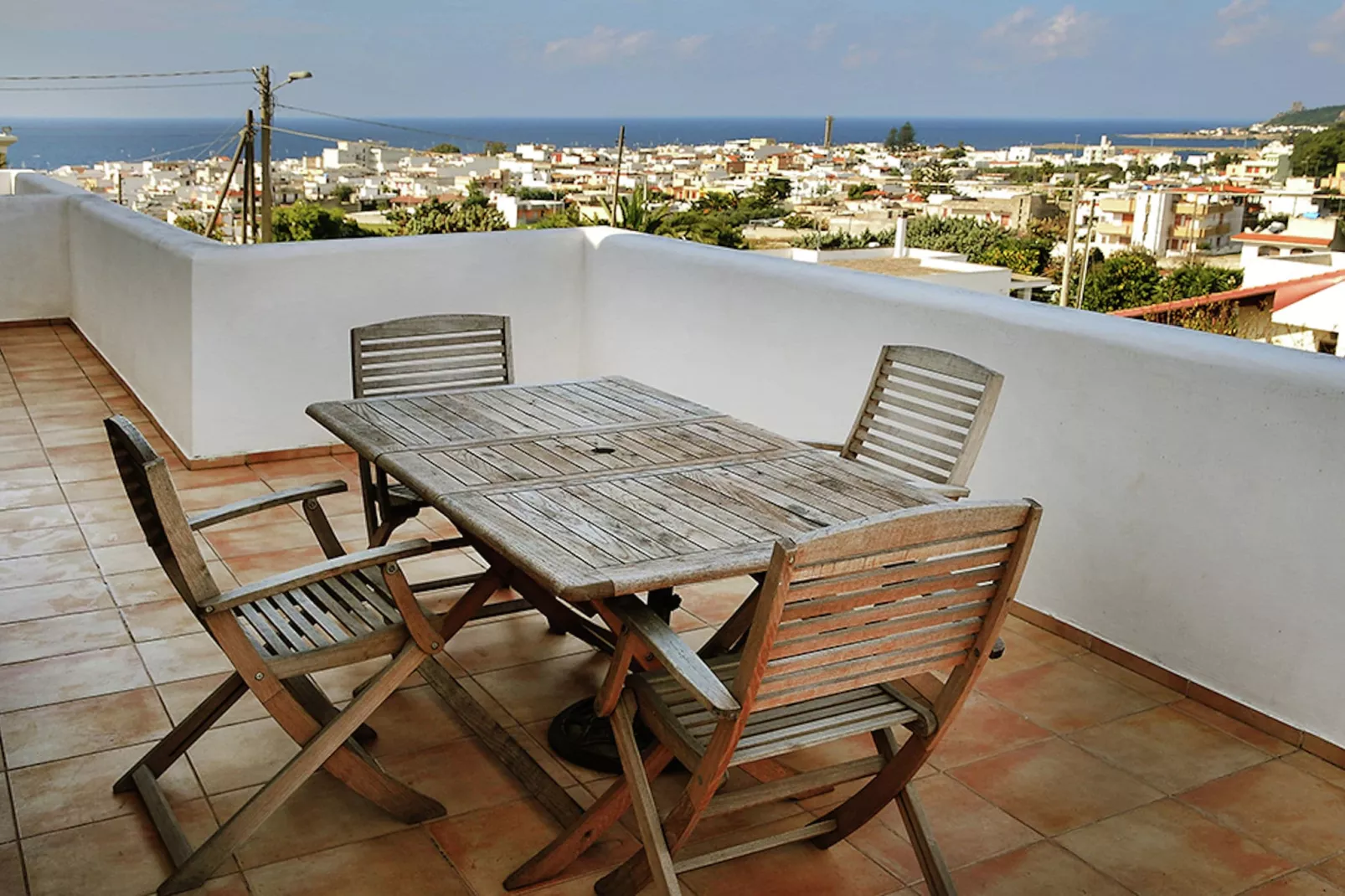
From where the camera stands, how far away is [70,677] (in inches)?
127

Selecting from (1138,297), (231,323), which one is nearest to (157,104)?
(1138,297)

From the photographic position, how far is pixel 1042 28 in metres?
96.2

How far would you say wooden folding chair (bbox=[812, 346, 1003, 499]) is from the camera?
10.1 ft

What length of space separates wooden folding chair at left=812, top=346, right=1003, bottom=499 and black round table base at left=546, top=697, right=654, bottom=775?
910mm

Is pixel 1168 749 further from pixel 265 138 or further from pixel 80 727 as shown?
pixel 265 138

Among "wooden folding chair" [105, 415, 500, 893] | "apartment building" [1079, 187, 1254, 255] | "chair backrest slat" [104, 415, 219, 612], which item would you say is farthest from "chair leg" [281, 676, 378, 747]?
"apartment building" [1079, 187, 1254, 255]

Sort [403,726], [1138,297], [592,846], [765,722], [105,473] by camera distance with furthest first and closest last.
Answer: [1138,297] → [105,473] → [403,726] → [592,846] → [765,722]

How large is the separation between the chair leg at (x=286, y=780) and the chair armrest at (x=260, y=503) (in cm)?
45

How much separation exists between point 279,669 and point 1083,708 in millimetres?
2059

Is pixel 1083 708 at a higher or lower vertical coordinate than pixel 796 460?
lower

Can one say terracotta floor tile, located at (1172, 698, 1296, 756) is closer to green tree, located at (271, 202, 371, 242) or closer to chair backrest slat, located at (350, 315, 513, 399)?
chair backrest slat, located at (350, 315, 513, 399)

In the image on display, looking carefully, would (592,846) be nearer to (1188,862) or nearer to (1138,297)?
(1188,862)

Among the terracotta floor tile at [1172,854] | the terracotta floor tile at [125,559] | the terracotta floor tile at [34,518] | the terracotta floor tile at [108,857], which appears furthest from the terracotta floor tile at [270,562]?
the terracotta floor tile at [1172,854]

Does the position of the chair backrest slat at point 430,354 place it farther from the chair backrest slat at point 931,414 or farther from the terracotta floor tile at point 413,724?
the chair backrest slat at point 931,414
